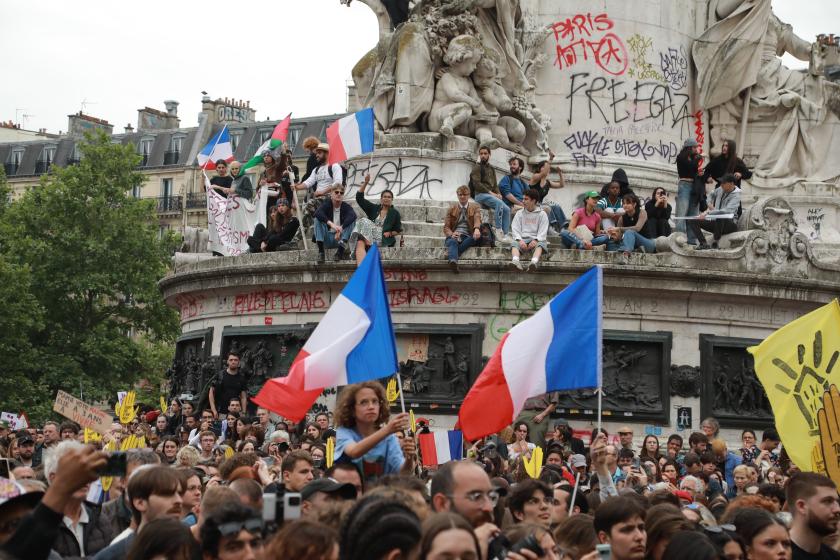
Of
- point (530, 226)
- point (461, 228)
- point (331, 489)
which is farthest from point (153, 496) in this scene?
point (530, 226)

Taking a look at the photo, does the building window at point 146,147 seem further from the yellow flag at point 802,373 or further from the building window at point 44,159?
the yellow flag at point 802,373

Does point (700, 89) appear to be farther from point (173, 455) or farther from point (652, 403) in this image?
point (173, 455)

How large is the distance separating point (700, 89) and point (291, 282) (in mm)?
9545

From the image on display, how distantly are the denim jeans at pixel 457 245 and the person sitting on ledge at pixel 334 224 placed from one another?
1618mm

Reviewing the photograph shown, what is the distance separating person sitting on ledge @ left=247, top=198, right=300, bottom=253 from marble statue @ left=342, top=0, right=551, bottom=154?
2469 millimetres

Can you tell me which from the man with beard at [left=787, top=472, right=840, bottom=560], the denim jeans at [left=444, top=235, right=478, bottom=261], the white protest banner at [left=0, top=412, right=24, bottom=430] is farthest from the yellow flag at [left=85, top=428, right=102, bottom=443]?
the man with beard at [left=787, top=472, right=840, bottom=560]

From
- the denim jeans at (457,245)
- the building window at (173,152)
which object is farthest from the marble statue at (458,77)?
the building window at (173,152)

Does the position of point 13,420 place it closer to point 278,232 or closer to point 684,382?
point 278,232

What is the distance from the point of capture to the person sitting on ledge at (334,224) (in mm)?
25828

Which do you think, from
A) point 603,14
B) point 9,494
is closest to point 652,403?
point 603,14

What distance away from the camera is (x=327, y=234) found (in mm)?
26109

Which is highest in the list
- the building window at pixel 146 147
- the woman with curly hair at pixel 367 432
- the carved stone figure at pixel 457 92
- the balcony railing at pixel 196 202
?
the building window at pixel 146 147

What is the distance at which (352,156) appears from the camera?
26859 millimetres

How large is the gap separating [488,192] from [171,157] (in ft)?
175
